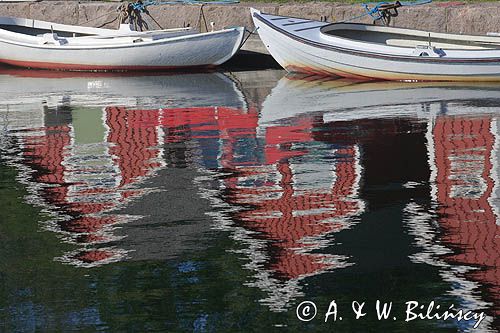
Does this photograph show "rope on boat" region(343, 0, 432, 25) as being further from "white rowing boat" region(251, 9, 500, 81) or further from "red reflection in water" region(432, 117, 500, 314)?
"red reflection in water" region(432, 117, 500, 314)

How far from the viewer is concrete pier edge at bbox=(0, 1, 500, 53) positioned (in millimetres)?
23578

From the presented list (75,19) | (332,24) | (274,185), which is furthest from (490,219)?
(75,19)

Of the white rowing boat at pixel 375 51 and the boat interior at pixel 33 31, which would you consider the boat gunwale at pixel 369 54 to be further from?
the boat interior at pixel 33 31

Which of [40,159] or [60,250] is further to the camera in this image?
[40,159]

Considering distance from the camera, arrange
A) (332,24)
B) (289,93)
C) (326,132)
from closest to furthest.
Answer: (326,132), (289,93), (332,24)

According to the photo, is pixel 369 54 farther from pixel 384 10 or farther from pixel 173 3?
pixel 173 3

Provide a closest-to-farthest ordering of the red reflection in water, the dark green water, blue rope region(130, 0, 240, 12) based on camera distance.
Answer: the dark green water, the red reflection in water, blue rope region(130, 0, 240, 12)

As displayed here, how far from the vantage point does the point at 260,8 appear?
998 inches

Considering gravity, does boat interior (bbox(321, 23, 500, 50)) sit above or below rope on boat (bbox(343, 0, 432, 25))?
below

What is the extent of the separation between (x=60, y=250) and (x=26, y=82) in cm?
1344

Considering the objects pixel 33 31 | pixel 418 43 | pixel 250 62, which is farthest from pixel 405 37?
pixel 33 31

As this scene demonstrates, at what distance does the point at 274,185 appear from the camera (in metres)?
14.2

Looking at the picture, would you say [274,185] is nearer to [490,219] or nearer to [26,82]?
[490,219]

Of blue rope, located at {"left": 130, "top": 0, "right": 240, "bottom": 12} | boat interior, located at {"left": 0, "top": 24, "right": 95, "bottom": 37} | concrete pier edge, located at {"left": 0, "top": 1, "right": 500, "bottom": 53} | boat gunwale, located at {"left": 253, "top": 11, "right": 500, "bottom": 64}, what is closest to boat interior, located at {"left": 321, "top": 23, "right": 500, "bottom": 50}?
boat gunwale, located at {"left": 253, "top": 11, "right": 500, "bottom": 64}
